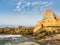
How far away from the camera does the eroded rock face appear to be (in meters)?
33.6

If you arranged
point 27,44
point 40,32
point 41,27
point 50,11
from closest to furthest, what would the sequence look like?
point 27,44 < point 40,32 < point 41,27 < point 50,11

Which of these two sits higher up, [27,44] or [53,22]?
[53,22]

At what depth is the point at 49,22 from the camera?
35.3m

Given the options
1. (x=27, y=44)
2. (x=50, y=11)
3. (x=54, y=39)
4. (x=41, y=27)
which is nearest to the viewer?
(x=27, y=44)

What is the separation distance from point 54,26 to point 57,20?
65.2 inches

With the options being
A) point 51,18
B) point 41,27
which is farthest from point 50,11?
point 41,27

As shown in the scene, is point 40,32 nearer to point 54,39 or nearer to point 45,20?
point 45,20

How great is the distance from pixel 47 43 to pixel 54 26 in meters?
11.8

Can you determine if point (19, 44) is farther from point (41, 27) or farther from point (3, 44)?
point (41, 27)

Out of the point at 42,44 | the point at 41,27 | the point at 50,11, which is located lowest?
the point at 42,44

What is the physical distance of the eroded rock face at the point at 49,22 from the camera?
110ft

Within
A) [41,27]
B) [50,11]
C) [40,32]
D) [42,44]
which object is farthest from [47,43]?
[50,11]

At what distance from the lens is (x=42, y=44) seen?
72.1ft

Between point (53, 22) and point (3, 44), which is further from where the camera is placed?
point (53, 22)
